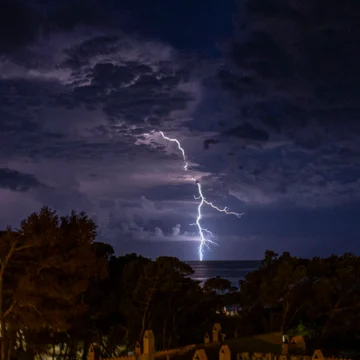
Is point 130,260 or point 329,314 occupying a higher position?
point 130,260

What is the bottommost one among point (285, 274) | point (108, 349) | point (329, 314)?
point (108, 349)

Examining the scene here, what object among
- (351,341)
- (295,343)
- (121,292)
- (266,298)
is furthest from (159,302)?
(351,341)

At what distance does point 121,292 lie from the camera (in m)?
21.0

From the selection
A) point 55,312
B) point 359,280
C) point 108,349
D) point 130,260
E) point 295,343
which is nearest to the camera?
point 55,312

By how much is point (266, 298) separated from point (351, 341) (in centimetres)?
392

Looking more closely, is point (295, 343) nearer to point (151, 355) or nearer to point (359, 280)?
point (151, 355)

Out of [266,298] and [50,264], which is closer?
[50,264]

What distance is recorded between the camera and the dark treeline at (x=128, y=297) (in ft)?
45.6

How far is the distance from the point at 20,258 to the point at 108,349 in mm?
8244

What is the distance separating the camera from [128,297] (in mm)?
20719

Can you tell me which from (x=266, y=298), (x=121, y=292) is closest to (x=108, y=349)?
(x=121, y=292)

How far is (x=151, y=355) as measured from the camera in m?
13.9

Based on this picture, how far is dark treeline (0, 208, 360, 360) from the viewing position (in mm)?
13898

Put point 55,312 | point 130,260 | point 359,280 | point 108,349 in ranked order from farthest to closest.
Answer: point 359,280, point 130,260, point 108,349, point 55,312
